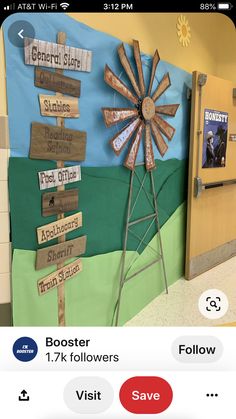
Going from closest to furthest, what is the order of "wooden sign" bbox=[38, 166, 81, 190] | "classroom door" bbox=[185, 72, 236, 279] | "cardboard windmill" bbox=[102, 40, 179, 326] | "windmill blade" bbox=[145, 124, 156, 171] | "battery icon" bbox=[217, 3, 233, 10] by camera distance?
"battery icon" bbox=[217, 3, 233, 10] → "wooden sign" bbox=[38, 166, 81, 190] → "cardboard windmill" bbox=[102, 40, 179, 326] → "windmill blade" bbox=[145, 124, 156, 171] → "classroom door" bbox=[185, 72, 236, 279]

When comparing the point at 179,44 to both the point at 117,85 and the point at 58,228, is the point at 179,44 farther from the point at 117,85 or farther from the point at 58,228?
the point at 58,228

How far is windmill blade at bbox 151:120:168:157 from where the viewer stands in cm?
141

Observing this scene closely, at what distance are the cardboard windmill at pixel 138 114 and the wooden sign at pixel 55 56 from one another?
11 centimetres

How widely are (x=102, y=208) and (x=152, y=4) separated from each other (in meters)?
Result: 0.83

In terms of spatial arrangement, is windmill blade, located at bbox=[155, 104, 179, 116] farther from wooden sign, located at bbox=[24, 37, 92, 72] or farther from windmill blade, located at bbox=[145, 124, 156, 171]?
wooden sign, located at bbox=[24, 37, 92, 72]

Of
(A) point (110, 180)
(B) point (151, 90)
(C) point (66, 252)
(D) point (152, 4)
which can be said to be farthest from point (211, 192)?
(D) point (152, 4)

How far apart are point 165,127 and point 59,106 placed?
2.30 feet

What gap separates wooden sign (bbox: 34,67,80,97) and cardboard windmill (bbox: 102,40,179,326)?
0.49 feet

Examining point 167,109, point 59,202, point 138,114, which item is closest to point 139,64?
point 138,114

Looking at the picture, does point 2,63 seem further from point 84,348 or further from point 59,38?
point 84,348

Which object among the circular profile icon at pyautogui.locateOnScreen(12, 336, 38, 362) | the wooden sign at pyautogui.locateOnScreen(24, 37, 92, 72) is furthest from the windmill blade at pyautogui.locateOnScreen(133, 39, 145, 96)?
the circular profile icon at pyautogui.locateOnScreen(12, 336, 38, 362)

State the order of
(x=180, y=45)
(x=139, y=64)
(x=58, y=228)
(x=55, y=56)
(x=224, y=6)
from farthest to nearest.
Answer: (x=180, y=45), (x=139, y=64), (x=58, y=228), (x=55, y=56), (x=224, y=6)

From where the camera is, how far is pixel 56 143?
97cm

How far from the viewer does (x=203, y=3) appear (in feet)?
1.41
